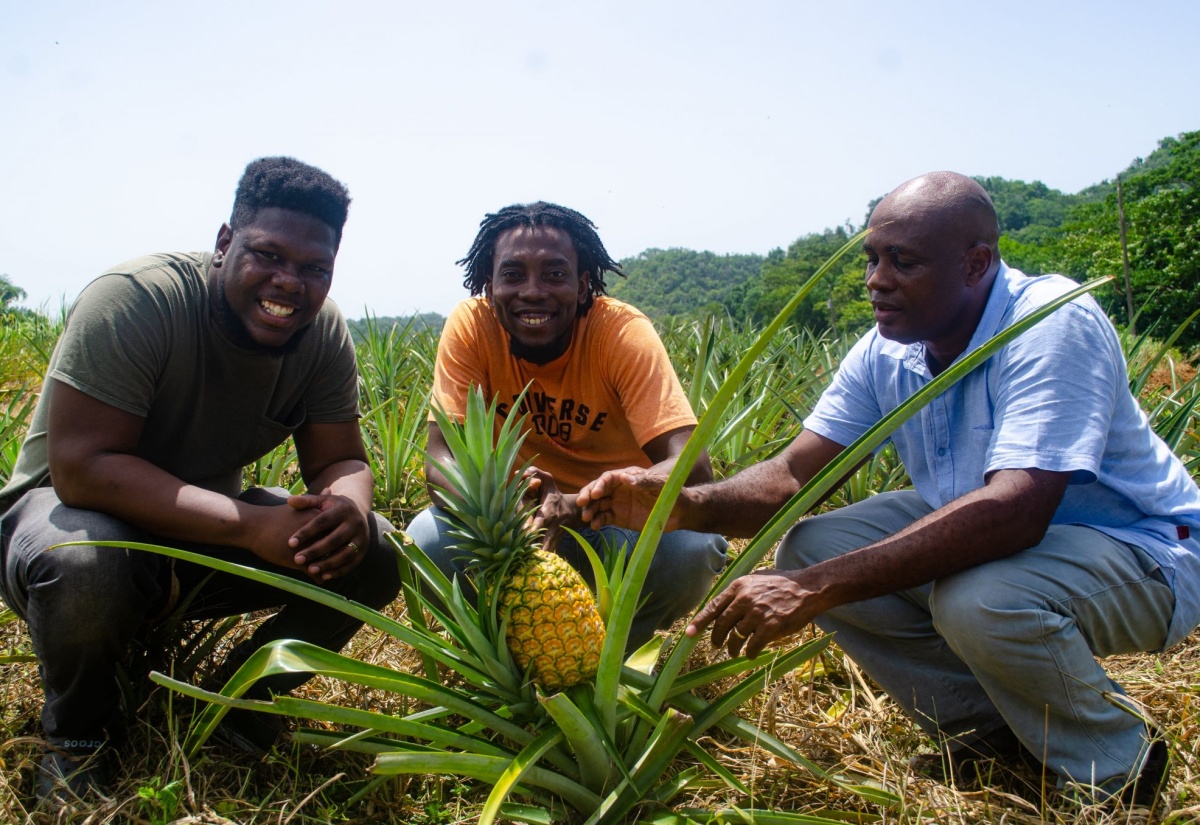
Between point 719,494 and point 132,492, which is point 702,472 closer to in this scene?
point 719,494

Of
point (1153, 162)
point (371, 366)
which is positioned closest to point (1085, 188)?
point (1153, 162)

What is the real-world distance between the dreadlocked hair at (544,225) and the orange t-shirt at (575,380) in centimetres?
11

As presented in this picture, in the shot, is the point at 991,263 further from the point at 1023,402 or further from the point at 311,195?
the point at 311,195

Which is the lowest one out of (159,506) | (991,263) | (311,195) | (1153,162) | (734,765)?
(734,765)

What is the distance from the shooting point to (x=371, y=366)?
5160mm

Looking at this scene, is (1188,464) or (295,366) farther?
(1188,464)

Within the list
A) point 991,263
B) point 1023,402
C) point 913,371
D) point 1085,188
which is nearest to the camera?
point 1023,402

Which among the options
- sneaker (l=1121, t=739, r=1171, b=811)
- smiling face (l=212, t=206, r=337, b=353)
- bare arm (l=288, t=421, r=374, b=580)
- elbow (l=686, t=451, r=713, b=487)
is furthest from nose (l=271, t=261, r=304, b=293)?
sneaker (l=1121, t=739, r=1171, b=811)

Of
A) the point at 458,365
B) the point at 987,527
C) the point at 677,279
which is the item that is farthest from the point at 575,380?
the point at 677,279

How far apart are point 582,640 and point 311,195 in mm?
1403

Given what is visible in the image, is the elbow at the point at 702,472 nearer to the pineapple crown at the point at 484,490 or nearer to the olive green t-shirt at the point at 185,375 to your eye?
the pineapple crown at the point at 484,490

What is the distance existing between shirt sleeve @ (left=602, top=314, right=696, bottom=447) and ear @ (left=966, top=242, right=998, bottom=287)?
2.73 feet

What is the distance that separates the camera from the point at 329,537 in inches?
78.9

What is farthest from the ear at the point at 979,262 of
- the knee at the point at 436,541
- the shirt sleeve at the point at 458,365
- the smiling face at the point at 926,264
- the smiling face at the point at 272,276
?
the smiling face at the point at 272,276
